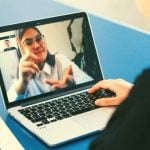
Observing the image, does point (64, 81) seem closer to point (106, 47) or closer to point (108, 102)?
point (108, 102)

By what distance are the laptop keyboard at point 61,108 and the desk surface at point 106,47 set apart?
0.04 m

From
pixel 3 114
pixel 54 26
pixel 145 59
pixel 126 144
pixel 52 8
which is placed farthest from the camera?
pixel 52 8

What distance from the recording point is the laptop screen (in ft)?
3.27

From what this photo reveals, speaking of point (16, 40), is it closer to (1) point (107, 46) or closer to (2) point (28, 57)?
(2) point (28, 57)

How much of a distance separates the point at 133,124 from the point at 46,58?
647 millimetres

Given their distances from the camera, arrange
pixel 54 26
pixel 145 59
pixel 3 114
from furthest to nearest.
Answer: pixel 145 59
pixel 54 26
pixel 3 114

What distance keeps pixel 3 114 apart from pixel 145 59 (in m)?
0.56

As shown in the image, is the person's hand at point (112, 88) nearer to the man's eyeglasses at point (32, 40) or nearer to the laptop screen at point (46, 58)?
the laptop screen at point (46, 58)

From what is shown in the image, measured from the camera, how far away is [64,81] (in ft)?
3.47

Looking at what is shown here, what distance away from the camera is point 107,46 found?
1.41 metres

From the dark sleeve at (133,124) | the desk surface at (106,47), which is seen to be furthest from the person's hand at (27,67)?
the dark sleeve at (133,124)

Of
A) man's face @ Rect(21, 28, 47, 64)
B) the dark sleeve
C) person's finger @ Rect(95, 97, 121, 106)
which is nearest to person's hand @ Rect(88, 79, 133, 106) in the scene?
person's finger @ Rect(95, 97, 121, 106)

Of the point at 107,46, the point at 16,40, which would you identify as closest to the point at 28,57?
the point at 16,40

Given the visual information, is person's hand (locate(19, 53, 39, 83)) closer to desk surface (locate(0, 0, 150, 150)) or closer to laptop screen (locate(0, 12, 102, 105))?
laptop screen (locate(0, 12, 102, 105))
